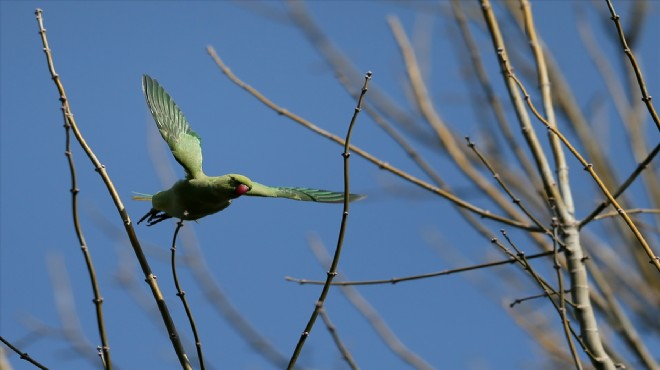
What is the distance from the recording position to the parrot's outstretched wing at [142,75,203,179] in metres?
3.02

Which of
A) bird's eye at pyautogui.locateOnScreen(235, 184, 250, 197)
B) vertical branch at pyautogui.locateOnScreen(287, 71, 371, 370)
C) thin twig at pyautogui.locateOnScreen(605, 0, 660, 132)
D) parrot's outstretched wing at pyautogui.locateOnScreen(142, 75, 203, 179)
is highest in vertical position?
parrot's outstretched wing at pyautogui.locateOnScreen(142, 75, 203, 179)

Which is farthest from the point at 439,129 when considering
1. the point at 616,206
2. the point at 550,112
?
the point at 616,206

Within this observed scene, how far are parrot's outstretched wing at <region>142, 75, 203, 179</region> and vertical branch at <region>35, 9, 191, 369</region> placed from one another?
712 millimetres

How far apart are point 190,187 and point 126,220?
63cm

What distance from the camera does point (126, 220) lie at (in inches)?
89.7

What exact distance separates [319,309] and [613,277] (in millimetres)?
2223

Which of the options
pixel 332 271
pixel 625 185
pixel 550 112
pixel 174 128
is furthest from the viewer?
pixel 174 128

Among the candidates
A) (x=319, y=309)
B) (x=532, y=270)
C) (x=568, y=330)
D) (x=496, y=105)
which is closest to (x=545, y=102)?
(x=496, y=105)

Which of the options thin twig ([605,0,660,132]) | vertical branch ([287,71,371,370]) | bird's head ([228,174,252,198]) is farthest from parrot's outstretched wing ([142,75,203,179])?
thin twig ([605,0,660,132])

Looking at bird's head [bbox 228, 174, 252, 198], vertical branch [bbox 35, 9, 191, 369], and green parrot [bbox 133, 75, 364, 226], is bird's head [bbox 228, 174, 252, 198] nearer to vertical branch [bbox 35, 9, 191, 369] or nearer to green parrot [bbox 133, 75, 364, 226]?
green parrot [bbox 133, 75, 364, 226]

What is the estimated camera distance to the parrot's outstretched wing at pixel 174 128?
3018 millimetres

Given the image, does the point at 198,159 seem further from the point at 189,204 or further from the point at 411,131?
the point at 411,131

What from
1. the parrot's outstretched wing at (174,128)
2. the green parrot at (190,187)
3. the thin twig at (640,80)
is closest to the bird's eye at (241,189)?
the green parrot at (190,187)

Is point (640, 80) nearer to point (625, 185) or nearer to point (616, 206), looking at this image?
point (616, 206)
